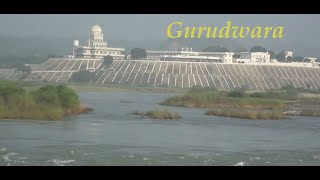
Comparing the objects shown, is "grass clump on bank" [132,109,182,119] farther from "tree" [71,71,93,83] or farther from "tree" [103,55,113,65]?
"tree" [103,55,113,65]

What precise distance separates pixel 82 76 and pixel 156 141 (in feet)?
22.9

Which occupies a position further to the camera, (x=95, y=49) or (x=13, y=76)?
(x=95, y=49)

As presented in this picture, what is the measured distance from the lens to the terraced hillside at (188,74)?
1231 cm

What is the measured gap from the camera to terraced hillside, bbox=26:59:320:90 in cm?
1231

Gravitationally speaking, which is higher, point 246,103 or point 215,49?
point 215,49

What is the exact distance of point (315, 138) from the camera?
20.3 feet

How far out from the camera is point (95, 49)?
44.5 feet

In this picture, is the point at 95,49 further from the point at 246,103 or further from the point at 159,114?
the point at 159,114

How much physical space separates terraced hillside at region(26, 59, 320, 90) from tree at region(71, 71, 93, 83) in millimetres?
134

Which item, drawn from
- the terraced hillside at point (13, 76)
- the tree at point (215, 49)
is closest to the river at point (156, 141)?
the terraced hillside at point (13, 76)

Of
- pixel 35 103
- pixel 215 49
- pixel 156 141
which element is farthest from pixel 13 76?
pixel 156 141
